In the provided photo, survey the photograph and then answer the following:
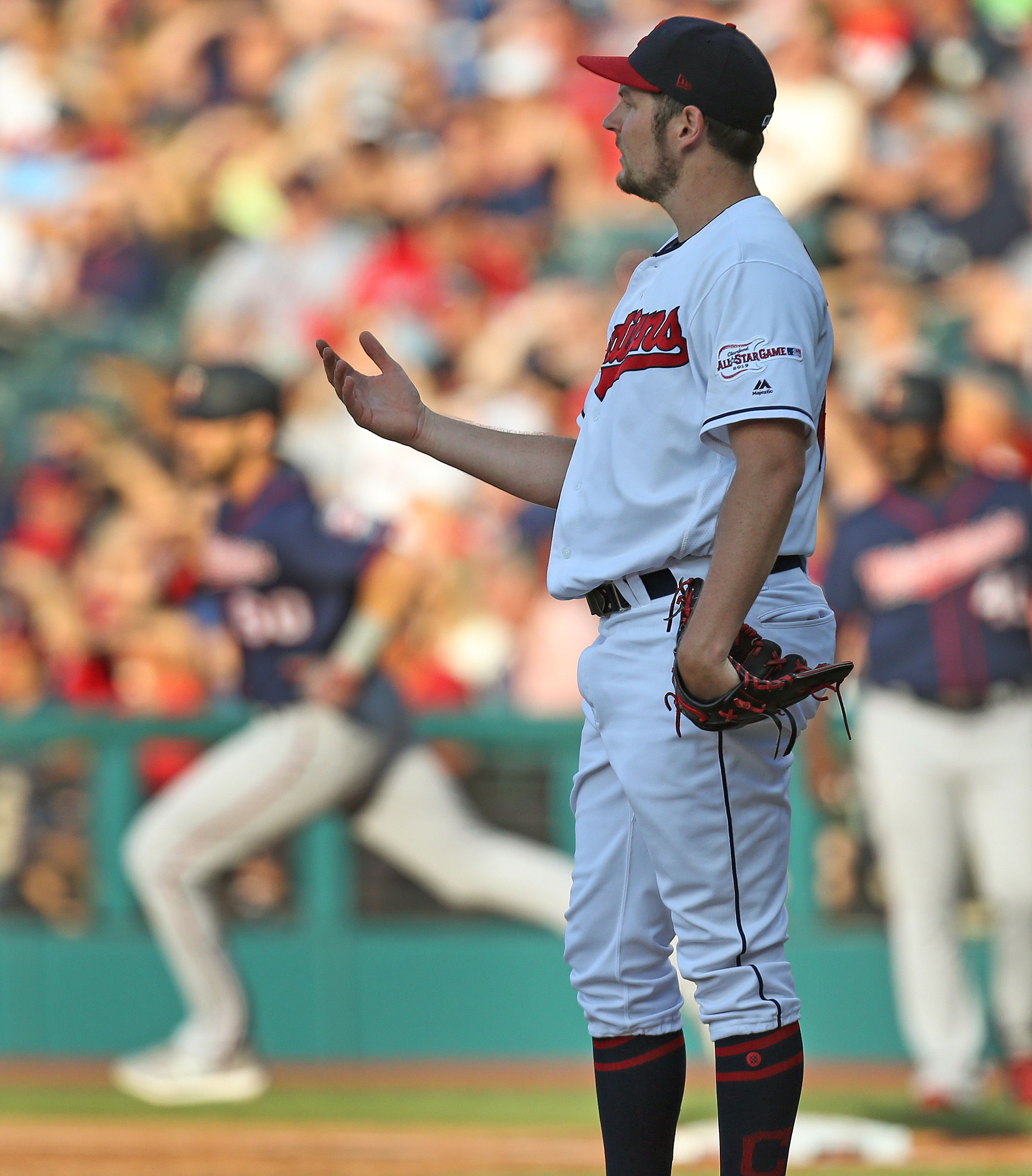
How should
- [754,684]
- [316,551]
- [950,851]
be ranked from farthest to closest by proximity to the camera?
[316,551] → [950,851] → [754,684]

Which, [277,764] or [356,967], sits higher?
[277,764]

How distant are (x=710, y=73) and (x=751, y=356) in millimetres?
424

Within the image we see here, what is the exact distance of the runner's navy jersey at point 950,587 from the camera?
4891 millimetres

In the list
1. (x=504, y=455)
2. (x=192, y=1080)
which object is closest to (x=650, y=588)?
(x=504, y=455)

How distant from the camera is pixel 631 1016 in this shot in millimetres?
2346

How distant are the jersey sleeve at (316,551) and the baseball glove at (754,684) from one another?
294 centimetres

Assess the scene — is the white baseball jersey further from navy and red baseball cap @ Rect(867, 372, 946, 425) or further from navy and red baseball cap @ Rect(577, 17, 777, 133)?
navy and red baseball cap @ Rect(867, 372, 946, 425)

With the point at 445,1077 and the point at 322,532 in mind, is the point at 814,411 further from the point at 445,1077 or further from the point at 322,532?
the point at 445,1077

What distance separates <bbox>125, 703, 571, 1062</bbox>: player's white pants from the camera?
4.97 meters

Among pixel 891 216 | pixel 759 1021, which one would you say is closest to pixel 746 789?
pixel 759 1021

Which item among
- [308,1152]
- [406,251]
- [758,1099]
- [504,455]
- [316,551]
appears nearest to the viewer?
[758,1099]

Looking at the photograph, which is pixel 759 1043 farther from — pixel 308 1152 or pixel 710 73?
A: pixel 308 1152

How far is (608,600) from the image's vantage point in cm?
235

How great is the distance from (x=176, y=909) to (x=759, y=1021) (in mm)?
3166
